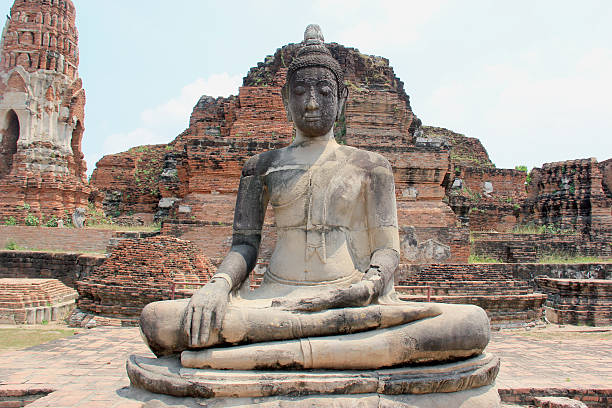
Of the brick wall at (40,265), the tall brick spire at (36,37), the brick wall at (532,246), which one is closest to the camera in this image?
the brick wall at (40,265)

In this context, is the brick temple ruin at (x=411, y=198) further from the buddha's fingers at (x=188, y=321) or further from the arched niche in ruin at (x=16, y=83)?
the arched niche in ruin at (x=16, y=83)

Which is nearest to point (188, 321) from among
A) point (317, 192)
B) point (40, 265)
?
point (317, 192)

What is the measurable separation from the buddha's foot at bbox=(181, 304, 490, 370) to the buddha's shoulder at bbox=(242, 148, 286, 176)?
5.23 feet

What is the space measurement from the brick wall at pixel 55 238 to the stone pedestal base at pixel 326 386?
1480 centimetres

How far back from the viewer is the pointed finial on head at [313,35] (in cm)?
438

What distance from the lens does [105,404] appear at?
3203 millimetres

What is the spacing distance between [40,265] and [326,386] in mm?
13357

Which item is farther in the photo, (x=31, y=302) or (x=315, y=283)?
(x=31, y=302)

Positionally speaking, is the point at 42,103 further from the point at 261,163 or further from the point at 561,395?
the point at 561,395

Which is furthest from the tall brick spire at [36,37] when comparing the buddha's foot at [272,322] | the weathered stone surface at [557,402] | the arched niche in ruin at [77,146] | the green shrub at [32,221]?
the weathered stone surface at [557,402]

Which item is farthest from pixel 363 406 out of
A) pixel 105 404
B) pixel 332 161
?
pixel 332 161

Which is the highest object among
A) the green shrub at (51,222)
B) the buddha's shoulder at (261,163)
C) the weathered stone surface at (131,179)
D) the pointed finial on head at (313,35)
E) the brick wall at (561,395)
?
the weathered stone surface at (131,179)

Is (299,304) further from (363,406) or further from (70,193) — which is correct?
(70,193)

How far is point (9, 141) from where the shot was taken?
71.0 ft
